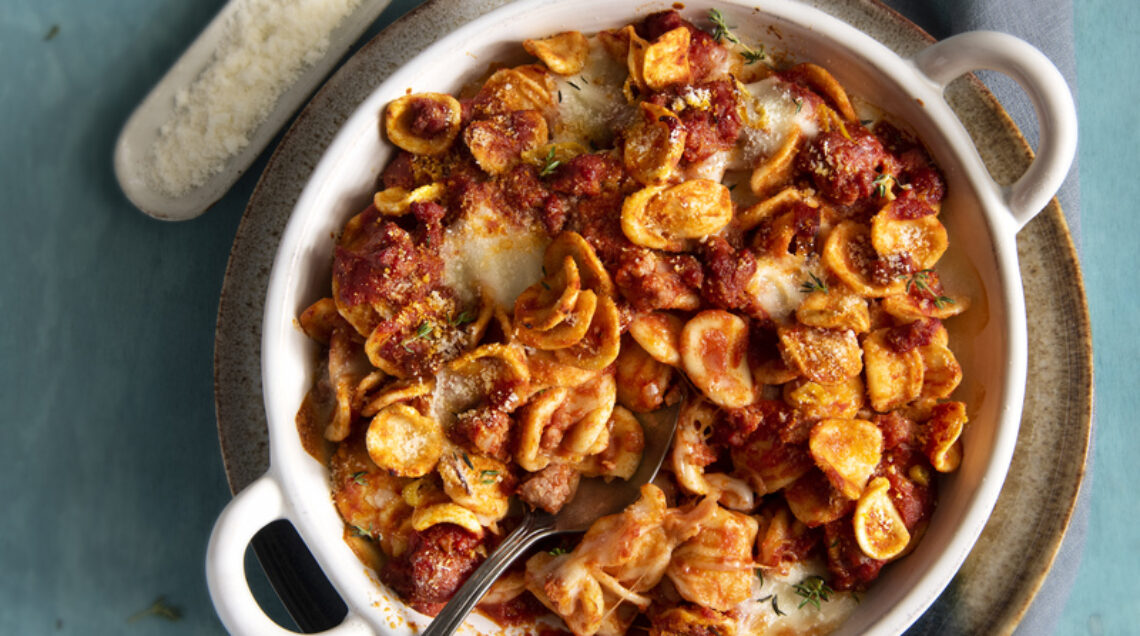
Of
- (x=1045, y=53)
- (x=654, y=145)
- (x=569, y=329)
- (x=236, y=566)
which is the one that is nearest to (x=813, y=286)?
(x=654, y=145)

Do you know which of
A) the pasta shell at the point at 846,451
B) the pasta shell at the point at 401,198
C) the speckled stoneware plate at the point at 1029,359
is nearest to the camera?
the pasta shell at the point at 846,451

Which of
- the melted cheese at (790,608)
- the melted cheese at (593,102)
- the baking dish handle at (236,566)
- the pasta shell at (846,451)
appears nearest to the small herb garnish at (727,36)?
the melted cheese at (593,102)

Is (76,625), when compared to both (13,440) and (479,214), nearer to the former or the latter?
(13,440)

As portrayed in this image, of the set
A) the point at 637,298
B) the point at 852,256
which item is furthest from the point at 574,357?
the point at 852,256

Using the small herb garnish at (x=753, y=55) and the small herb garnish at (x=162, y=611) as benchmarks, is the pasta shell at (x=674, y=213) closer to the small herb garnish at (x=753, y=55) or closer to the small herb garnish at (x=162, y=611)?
the small herb garnish at (x=753, y=55)

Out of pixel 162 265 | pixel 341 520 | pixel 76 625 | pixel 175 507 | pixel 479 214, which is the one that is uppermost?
pixel 479 214

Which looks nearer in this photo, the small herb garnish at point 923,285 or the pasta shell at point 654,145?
the pasta shell at point 654,145
